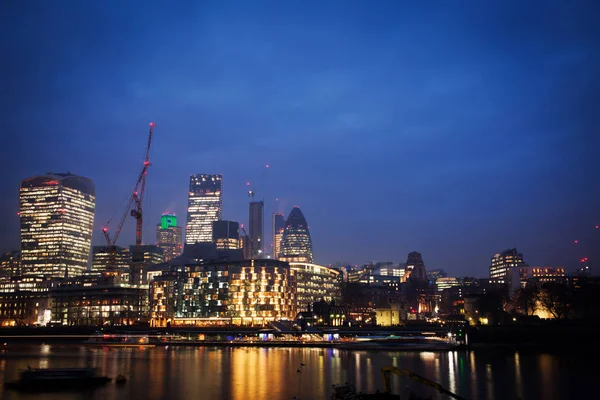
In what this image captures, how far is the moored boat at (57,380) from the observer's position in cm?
5900

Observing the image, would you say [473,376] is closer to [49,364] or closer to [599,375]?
[599,375]

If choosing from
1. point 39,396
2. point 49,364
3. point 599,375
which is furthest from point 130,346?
point 599,375

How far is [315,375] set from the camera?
67.5 metres

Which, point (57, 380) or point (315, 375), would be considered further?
point (315, 375)

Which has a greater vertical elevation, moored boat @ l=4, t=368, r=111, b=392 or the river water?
moored boat @ l=4, t=368, r=111, b=392

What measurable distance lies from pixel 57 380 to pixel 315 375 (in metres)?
29.8

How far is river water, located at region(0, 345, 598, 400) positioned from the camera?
5375cm

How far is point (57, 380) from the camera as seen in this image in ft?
203

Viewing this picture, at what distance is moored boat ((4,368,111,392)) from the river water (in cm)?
316

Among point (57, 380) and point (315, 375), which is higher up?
point (57, 380)

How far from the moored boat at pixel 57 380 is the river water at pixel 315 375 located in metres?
3.16

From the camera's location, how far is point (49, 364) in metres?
86.4

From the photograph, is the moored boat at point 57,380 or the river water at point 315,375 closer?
the river water at point 315,375

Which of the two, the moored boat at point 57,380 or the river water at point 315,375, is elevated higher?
the moored boat at point 57,380
